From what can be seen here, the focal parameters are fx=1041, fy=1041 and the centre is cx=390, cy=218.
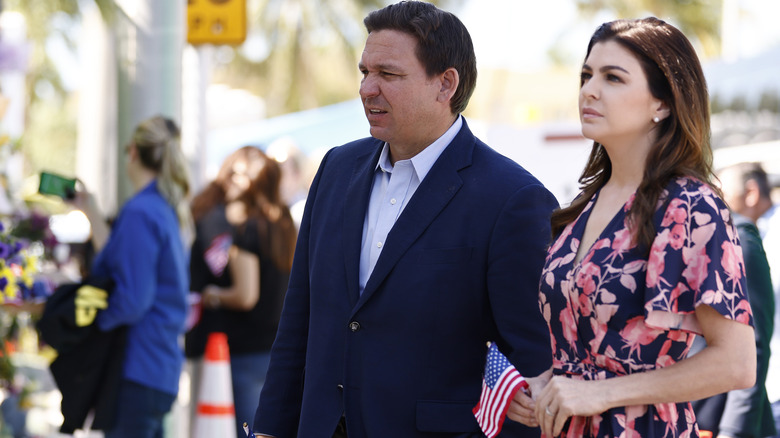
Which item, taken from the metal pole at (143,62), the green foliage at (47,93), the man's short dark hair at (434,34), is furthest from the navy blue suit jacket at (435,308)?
the metal pole at (143,62)

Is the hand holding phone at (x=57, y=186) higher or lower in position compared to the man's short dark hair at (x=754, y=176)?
lower

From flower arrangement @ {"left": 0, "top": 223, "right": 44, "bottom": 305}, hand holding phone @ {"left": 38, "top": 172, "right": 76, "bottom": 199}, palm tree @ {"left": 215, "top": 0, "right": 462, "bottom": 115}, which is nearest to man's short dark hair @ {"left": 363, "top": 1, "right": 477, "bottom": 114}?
flower arrangement @ {"left": 0, "top": 223, "right": 44, "bottom": 305}

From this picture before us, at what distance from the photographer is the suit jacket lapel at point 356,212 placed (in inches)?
111

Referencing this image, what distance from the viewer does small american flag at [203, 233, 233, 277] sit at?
20.7 ft

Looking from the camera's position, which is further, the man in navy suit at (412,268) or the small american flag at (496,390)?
the man in navy suit at (412,268)

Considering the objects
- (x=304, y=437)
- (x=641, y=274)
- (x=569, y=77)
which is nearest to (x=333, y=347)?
(x=304, y=437)

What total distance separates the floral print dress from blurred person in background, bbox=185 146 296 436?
3.98 m

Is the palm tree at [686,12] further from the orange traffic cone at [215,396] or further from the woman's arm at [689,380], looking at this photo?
the woman's arm at [689,380]

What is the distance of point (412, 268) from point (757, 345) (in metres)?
2.21

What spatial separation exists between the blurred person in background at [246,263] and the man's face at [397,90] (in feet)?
11.2

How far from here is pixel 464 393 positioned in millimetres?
2719

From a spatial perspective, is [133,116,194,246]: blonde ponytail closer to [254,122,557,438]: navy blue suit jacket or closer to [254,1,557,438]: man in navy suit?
[254,1,557,438]: man in navy suit

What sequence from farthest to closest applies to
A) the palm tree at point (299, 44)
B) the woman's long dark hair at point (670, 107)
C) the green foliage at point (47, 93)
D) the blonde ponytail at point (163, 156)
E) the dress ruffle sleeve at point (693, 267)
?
the palm tree at point (299, 44) → the green foliage at point (47, 93) → the blonde ponytail at point (163, 156) → the woman's long dark hair at point (670, 107) → the dress ruffle sleeve at point (693, 267)

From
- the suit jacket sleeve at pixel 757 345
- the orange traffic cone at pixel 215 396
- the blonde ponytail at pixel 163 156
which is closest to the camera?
the suit jacket sleeve at pixel 757 345
